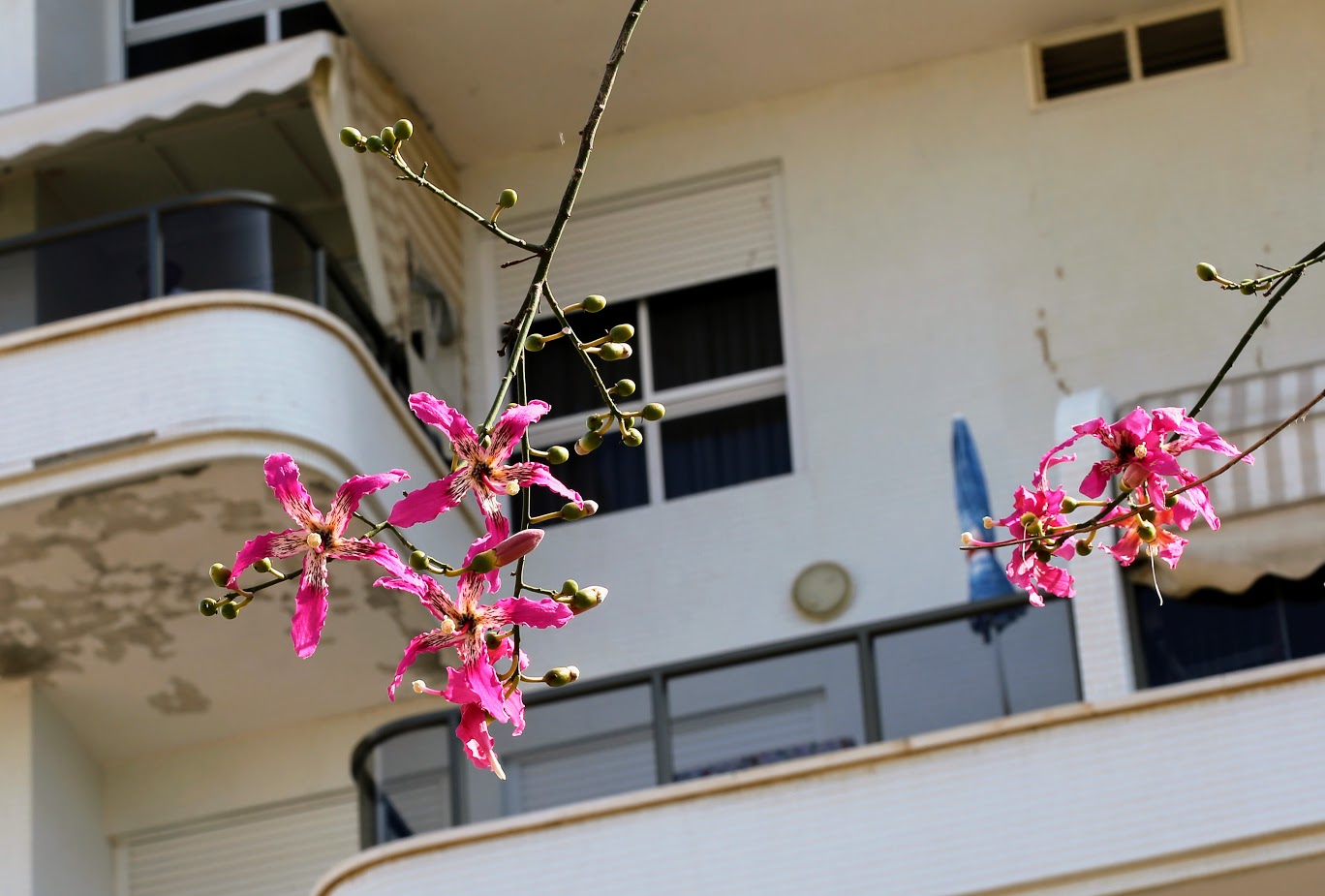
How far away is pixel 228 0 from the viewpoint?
12734mm

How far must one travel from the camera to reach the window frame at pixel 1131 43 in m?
11.4

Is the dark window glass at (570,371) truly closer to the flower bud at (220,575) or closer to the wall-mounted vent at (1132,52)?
the wall-mounted vent at (1132,52)

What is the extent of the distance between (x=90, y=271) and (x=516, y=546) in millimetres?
7947

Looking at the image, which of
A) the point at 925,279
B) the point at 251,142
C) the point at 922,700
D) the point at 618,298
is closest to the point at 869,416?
the point at 925,279

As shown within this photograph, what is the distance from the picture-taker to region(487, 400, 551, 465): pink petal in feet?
9.01

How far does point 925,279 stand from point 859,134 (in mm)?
925

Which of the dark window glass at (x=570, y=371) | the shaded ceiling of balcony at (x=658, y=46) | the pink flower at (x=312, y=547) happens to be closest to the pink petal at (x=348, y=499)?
the pink flower at (x=312, y=547)

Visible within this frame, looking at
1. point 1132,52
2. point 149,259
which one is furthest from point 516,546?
point 1132,52

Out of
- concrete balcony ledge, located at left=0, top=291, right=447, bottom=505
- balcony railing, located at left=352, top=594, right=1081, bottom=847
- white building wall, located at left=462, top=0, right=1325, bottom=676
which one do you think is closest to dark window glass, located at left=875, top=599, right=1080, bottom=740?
balcony railing, located at left=352, top=594, right=1081, bottom=847

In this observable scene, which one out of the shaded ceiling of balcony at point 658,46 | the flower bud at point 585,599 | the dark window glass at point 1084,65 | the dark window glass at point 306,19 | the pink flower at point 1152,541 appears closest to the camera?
the flower bud at point 585,599

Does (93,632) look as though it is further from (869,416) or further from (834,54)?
(834,54)

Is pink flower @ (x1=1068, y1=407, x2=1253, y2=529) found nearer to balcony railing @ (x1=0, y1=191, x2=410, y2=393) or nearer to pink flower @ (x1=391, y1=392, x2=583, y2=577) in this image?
pink flower @ (x1=391, y1=392, x2=583, y2=577)

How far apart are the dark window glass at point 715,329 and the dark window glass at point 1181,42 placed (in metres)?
2.12

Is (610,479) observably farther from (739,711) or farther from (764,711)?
(764,711)
